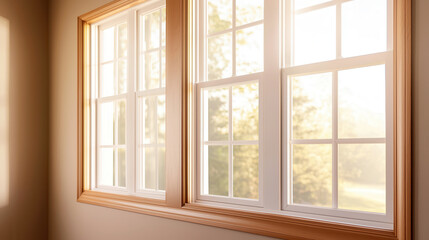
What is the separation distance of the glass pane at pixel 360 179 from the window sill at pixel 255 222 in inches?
410

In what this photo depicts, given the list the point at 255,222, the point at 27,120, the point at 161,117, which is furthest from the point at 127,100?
the point at 161,117

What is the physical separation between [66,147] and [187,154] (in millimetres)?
2033

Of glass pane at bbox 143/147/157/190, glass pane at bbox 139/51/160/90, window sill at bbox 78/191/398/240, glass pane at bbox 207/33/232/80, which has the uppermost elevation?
glass pane at bbox 207/33/232/80

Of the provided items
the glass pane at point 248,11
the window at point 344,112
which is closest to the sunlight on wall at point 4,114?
the window at point 344,112

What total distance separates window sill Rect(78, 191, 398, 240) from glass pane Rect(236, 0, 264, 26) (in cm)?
832

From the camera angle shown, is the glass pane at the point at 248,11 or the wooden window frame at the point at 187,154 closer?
the wooden window frame at the point at 187,154

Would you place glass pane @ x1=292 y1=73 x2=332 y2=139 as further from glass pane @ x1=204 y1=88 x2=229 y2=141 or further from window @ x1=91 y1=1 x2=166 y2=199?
window @ x1=91 y1=1 x2=166 y2=199

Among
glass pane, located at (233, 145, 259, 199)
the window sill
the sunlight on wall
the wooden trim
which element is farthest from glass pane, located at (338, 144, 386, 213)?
the wooden trim

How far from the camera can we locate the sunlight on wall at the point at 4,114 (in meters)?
4.10

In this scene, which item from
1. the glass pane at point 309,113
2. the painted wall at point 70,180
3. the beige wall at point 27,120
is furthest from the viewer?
the glass pane at point 309,113

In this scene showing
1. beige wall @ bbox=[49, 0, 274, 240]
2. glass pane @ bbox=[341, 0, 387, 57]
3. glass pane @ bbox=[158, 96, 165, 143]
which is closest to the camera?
beige wall @ bbox=[49, 0, 274, 240]

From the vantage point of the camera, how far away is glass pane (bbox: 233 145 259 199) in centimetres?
1088

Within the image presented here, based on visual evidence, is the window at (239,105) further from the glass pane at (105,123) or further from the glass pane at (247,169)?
the glass pane at (105,123)

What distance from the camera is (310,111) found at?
11.9 metres
